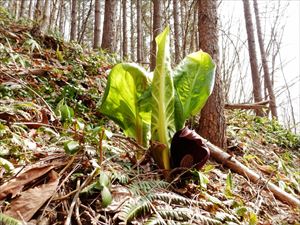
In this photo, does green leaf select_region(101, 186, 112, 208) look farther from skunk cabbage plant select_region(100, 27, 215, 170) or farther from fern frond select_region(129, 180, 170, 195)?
skunk cabbage plant select_region(100, 27, 215, 170)

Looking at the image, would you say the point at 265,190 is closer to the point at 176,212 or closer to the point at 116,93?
the point at 176,212

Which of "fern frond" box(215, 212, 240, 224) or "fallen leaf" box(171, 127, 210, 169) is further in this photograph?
"fallen leaf" box(171, 127, 210, 169)

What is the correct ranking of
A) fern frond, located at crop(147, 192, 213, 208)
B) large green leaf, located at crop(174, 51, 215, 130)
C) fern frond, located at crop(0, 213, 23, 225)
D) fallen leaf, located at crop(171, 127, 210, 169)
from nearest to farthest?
fern frond, located at crop(0, 213, 23, 225) → fern frond, located at crop(147, 192, 213, 208) → fallen leaf, located at crop(171, 127, 210, 169) → large green leaf, located at crop(174, 51, 215, 130)

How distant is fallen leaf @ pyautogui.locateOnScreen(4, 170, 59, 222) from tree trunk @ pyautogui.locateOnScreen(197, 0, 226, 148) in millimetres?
1675

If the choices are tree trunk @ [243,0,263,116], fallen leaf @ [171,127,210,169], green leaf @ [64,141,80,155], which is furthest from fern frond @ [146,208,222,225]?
tree trunk @ [243,0,263,116]

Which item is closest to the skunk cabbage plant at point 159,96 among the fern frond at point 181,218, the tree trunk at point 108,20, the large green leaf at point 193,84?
the large green leaf at point 193,84

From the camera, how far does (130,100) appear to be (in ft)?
5.34

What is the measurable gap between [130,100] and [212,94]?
1197 millimetres

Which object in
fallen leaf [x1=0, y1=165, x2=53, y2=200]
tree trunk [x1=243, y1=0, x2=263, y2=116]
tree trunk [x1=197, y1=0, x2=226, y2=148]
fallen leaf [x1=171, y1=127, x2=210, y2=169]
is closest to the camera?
fallen leaf [x1=0, y1=165, x2=53, y2=200]

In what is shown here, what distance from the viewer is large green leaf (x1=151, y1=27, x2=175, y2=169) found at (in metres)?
1.54

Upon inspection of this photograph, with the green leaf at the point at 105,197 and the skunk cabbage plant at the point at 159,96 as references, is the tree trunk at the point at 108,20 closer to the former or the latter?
the skunk cabbage plant at the point at 159,96

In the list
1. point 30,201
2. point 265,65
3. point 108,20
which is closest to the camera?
point 30,201

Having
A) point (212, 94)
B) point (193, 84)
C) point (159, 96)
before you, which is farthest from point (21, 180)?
point (212, 94)

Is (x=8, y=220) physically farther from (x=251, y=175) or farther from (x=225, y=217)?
(x=251, y=175)
